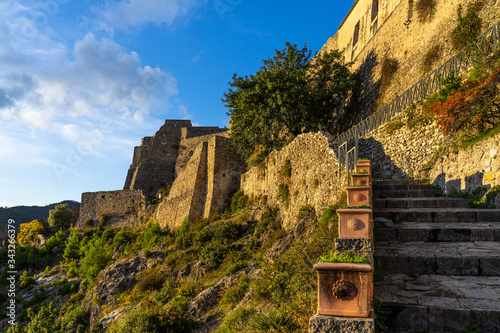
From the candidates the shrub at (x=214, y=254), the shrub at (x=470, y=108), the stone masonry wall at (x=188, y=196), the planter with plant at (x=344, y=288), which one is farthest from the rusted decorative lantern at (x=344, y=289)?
the stone masonry wall at (x=188, y=196)

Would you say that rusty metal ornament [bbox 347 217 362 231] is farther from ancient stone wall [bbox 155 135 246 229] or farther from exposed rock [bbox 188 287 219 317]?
ancient stone wall [bbox 155 135 246 229]

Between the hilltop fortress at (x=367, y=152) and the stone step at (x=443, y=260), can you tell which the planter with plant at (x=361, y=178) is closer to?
the stone step at (x=443, y=260)

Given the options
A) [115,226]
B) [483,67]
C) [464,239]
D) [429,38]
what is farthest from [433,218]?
[115,226]

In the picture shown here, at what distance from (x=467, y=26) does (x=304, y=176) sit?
8728 mm

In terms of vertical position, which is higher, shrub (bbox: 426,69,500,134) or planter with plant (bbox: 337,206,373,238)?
shrub (bbox: 426,69,500,134)

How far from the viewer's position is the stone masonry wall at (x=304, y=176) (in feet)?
32.9

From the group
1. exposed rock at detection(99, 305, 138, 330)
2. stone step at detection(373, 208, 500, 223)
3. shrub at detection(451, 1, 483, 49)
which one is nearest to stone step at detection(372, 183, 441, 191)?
stone step at detection(373, 208, 500, 223)

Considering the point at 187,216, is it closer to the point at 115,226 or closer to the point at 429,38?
the point at 115,226

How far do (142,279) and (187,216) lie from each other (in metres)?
6.32

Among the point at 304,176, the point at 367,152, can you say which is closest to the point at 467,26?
the point at 367,152

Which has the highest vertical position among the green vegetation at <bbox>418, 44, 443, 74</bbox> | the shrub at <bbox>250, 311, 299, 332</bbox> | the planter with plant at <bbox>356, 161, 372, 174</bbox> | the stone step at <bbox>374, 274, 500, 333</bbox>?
the green vegetation at <bbox>418, 44, 443, 74</bbox>

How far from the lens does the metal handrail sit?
8846mm

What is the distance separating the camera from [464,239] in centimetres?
531

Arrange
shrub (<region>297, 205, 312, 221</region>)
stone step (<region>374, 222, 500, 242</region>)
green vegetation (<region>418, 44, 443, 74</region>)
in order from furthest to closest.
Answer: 1. green vegetation (<region>418, 44, 443, 74</region>)
2. shrub (<region>297, 205, 312, 221</region>)
3. stone step (<region>374, 222, 500, 242</region>)
